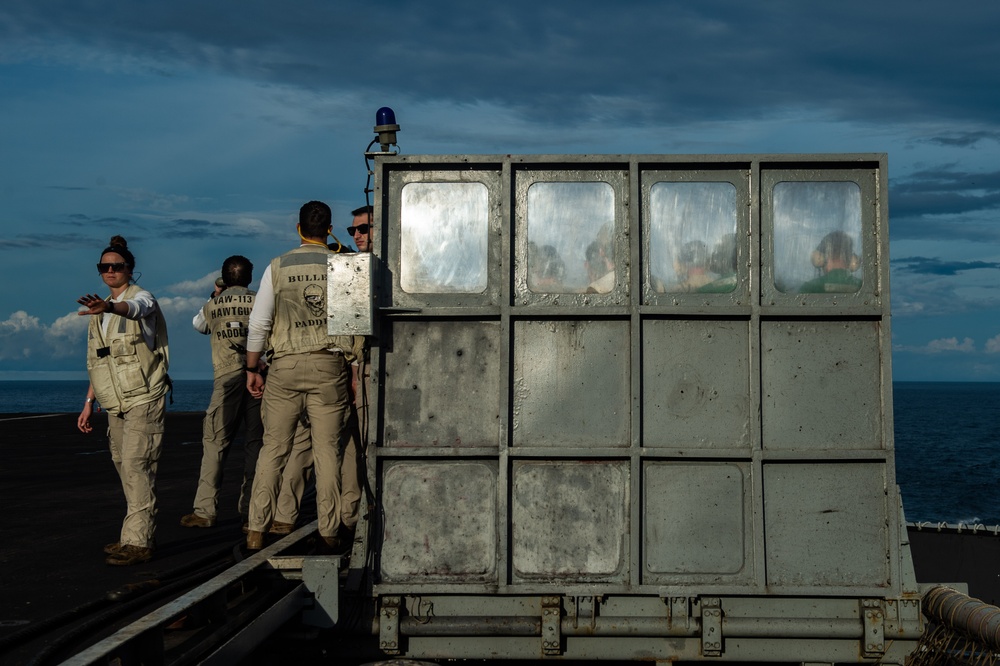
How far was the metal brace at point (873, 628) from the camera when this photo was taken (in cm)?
604

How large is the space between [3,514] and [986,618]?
9.18 metres

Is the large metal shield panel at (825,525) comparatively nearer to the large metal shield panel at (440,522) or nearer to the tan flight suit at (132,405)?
the large metal shield panel at (440,522)

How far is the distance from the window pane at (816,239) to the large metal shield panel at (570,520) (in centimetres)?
152

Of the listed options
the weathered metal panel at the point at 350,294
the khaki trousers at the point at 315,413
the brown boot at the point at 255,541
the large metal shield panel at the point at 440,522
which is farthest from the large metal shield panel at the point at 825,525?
the brown boot at the point at 255,541

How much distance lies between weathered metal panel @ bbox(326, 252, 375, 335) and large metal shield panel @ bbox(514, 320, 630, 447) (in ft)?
2.91

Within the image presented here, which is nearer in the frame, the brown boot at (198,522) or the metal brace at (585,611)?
the metal brace at (585,611)

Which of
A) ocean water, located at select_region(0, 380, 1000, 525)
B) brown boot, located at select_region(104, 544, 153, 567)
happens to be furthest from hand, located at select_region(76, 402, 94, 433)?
ocean water, located at select_region(0, 380, 1000, 525)

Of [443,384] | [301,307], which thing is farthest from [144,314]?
[443,384]

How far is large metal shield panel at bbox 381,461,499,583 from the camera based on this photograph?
20.1 feet

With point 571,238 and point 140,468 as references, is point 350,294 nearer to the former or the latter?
point 571,238

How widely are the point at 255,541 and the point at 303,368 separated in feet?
4.26

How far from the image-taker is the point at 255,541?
7480mm

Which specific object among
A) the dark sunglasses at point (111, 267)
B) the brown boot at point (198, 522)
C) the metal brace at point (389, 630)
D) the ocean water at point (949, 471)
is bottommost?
the ocean water at point (949, 471)

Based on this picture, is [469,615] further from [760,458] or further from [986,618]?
[986,618]
